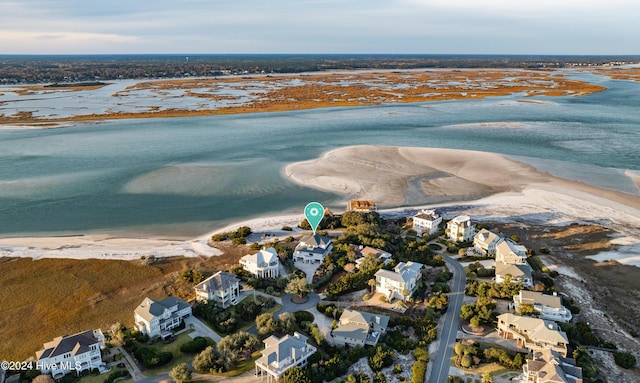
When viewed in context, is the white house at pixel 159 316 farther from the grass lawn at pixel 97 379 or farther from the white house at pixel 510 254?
the white house at pixel 510 254

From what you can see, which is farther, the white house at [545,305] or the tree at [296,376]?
the white house at [545,305]

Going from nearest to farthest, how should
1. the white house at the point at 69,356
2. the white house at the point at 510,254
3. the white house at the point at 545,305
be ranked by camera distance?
the white house at the point at 69,356
the white house at the point at 545,305
the white house at the point at 510,254

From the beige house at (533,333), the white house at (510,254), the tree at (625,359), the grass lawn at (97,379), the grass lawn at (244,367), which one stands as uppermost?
the white house at (510,254)

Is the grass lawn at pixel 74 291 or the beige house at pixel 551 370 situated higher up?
the beige house at pixel 551 370

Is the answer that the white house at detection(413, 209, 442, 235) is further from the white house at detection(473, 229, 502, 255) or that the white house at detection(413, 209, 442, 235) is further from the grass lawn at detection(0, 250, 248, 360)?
the grass lawn at detection(0, 250, 248, 360)

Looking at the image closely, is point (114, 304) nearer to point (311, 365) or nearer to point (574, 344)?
point (311, 365)

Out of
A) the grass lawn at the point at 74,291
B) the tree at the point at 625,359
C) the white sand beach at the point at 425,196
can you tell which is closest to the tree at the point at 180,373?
the grass lawn at the point at 74,291

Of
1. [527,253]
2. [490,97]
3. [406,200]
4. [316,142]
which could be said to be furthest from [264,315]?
[490,97]
